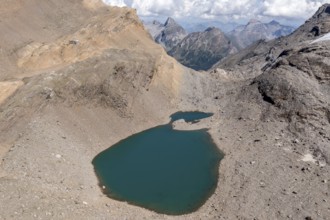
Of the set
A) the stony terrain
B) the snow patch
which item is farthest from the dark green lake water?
the snow patch

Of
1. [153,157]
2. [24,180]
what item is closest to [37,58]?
[153,157]

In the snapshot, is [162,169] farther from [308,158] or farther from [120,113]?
[308,158]

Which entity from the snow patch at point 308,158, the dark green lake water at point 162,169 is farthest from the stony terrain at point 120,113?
the dark green lake water at point 162,169

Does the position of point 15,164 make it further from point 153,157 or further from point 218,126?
point 218,126

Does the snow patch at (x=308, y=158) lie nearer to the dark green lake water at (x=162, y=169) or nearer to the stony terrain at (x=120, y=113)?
the stony terrain at (x=120, y=113)

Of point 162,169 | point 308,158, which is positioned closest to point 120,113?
point 162,169

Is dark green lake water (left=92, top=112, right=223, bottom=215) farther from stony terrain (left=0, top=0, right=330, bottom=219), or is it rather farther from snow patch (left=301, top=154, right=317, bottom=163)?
snow patch (left=301, top=154, right=317, bottom=163)

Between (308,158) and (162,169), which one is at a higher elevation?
(308,158)
